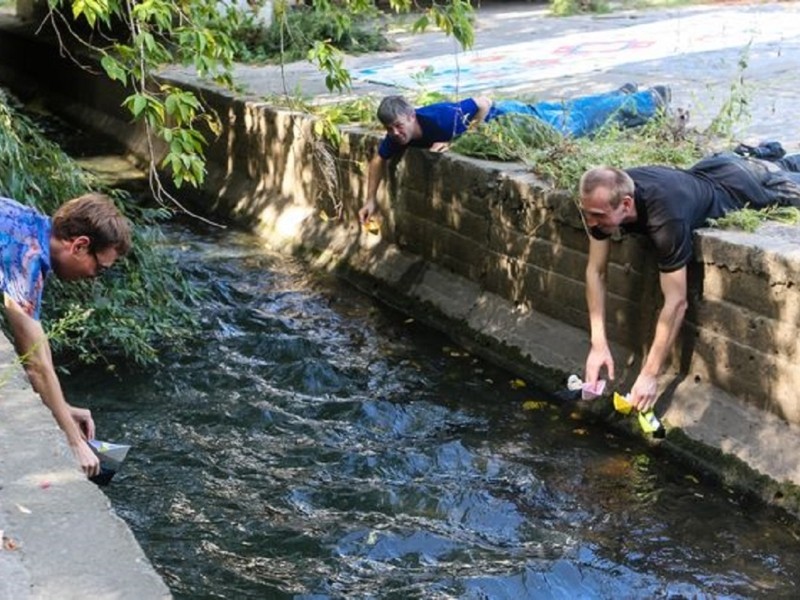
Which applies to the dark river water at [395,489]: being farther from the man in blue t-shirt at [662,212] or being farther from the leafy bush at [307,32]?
the leafy bush at [307,32]

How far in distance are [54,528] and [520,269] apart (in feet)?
16.4

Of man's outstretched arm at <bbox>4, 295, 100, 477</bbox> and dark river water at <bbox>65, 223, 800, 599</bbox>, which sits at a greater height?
man's outstretched arm at <bbox>4, 295, 100, 477</bbox>

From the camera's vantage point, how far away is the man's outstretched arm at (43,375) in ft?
14.4

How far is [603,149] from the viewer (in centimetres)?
786

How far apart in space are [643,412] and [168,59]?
3471 mm

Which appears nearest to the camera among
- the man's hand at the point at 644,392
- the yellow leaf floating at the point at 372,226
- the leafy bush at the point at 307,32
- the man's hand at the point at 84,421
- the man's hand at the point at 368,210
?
the man's hand at the point at 84,421

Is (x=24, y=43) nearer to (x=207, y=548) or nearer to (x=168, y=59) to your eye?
(x=168, y=59)

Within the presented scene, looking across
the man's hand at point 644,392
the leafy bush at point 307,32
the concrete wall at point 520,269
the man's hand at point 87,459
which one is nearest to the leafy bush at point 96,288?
the concrete wall at point 520,269

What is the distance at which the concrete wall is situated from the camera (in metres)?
6.04

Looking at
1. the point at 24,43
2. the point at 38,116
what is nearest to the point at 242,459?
the point at 38,116

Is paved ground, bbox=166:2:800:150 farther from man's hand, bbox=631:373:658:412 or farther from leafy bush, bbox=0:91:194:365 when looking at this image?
man's hand, bbox=631:373:658:412

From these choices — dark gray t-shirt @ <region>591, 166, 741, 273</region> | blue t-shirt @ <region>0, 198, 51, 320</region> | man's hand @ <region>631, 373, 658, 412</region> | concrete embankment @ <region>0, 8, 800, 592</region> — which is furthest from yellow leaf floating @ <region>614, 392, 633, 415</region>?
blue t-shirt @ <region>0, 198, 51, 320</region>

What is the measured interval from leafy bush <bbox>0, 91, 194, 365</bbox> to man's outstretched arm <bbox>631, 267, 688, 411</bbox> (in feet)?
10.2

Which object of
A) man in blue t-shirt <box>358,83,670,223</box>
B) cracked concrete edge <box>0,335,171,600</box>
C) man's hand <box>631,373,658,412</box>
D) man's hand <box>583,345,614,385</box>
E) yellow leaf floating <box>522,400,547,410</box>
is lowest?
yellow leaf floating <box>522,400,547,410</box>
